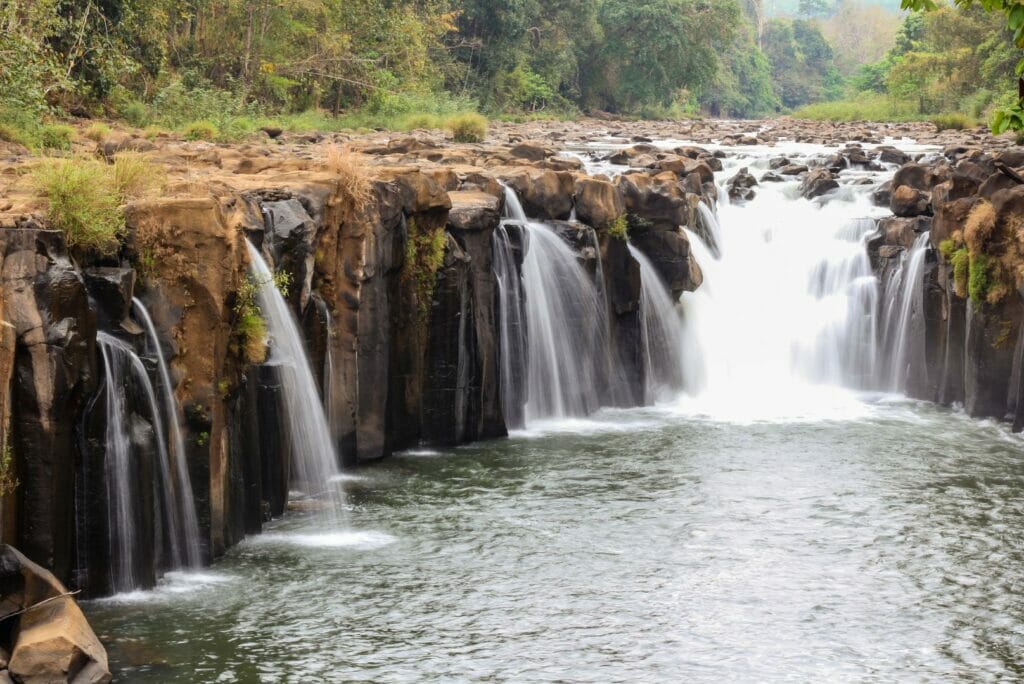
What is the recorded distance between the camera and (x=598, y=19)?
234ft

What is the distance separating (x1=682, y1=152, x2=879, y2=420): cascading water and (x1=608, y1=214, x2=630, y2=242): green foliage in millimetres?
2817

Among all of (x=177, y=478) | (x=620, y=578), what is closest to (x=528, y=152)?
(x=620, y=578)

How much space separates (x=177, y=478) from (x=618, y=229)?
1118cm

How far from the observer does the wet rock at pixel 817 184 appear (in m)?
28.9

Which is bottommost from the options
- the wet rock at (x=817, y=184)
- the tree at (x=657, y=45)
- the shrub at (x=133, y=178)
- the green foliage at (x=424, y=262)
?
the green foliage at (x=424, y=262)

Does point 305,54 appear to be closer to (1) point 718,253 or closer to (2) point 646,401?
(1) point 718,253

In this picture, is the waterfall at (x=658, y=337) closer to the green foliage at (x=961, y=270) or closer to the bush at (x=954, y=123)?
the green foliage at (x=961, y=270)

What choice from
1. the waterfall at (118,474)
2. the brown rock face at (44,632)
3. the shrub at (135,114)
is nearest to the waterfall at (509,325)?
the waterfall at (118,474)

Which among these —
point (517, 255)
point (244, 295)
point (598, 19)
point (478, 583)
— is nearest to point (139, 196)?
point (244, 295)

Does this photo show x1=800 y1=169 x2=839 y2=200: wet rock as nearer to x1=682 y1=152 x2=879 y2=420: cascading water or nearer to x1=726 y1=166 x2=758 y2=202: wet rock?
x1=726 y1=166 x2=758 y2=202: wet rock

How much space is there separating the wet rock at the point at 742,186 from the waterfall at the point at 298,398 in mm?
15616

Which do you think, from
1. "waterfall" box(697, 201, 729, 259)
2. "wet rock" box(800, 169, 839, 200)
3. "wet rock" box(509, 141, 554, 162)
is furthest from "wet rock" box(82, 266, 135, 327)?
"wet rock" box(800, 169, 839, 200)

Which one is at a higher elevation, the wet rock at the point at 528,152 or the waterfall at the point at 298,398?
the wet rock at the point at 528,152

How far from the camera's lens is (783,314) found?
2547 centimetres
